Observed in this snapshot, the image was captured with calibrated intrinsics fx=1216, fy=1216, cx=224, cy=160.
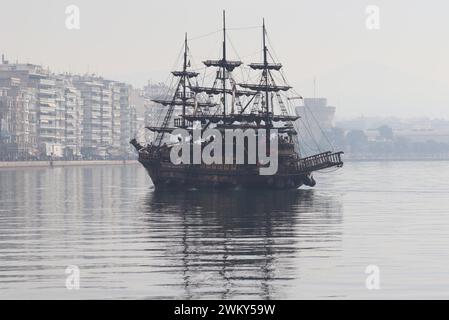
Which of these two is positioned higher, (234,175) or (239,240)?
(234,175)

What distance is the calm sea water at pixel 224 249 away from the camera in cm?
4359

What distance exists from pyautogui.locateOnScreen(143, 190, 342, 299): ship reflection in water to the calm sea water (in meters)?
0.07

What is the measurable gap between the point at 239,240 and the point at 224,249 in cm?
521

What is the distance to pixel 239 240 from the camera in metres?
62.5

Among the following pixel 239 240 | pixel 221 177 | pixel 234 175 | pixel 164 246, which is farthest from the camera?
pixel 221 177

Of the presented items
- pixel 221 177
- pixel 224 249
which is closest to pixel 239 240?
pixel 224 249

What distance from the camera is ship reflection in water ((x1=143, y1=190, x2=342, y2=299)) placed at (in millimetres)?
45062

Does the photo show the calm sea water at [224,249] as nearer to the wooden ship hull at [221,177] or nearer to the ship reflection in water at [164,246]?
the ship reflection in water at [164,246]

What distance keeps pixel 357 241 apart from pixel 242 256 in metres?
10.7

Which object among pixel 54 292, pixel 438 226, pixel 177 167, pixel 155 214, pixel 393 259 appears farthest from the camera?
pixel 177 167

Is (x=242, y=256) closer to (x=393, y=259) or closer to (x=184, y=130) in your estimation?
(x=393, y=259)

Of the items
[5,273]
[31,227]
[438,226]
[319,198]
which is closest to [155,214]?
[31,227]

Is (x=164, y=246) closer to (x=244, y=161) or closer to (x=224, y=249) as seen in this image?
(x=224, y=249)

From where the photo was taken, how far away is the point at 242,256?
177ft
